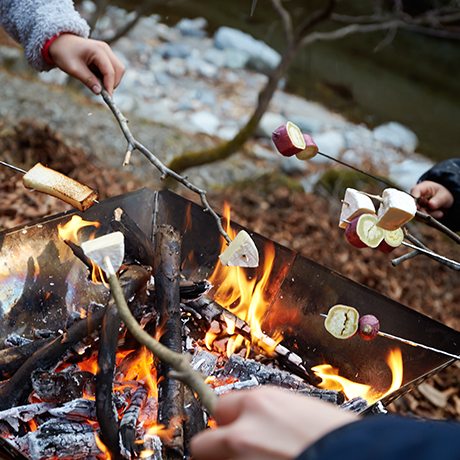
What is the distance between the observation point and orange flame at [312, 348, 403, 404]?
2.08 m

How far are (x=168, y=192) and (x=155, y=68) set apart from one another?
9.44 meters

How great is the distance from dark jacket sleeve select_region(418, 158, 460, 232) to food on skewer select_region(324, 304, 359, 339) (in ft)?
3.83

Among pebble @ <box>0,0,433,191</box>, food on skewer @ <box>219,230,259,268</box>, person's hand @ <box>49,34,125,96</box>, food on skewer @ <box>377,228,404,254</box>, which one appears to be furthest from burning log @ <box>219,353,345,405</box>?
pebble @ <box>0,0,433,191</box>

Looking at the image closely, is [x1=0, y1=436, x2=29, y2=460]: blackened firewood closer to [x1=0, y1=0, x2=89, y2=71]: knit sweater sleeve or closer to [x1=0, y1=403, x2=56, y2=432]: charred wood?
[x1=0, y1=403, x2=56, y2=432]: charred wood

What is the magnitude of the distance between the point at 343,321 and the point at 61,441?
4.57 feet

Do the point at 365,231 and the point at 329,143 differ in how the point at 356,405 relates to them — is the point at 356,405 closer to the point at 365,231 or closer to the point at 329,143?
the point at 365,231

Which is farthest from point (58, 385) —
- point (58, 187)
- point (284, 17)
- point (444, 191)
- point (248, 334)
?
point (284, 17)

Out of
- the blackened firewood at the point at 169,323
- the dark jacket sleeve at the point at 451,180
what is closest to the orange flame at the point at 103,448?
the blackened firewood at the point at 169,323

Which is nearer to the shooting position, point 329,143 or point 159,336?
point 159,336

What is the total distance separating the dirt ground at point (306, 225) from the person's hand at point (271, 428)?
9.65ft

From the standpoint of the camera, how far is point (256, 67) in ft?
40.5

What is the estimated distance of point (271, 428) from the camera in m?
0.66

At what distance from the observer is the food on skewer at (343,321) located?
76.5 inches

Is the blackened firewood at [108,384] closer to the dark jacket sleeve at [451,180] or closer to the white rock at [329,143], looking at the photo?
the dark jacket sleeve at [451,180]
